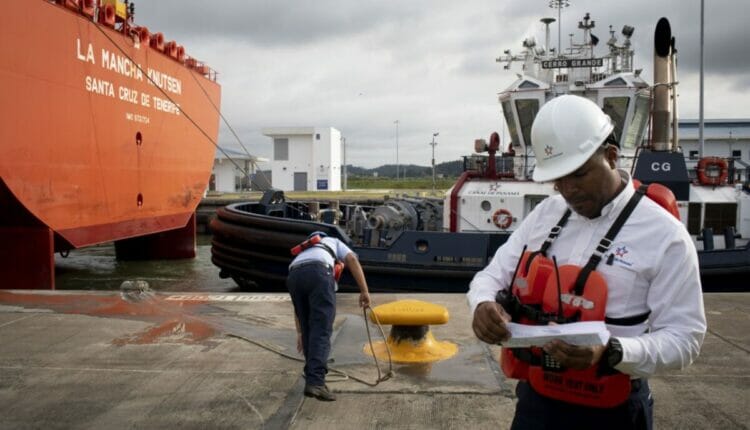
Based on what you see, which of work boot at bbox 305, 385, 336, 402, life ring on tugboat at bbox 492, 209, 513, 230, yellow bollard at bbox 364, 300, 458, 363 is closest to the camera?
work boot at bbox 305, 385, 336, 402

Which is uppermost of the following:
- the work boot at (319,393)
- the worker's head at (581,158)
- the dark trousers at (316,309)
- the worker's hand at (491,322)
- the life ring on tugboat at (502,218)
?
the worker's head at (581,158)

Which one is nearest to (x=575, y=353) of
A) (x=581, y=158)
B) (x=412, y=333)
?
(x=581, y=158)

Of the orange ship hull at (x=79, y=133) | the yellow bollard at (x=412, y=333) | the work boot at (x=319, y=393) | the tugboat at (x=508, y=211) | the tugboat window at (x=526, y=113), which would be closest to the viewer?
the work boot at (x=319, y=393)

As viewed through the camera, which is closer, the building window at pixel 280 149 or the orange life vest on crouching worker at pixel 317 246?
the orange life vest on crouching worker at pixel 317 246

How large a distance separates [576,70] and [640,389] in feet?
29.3

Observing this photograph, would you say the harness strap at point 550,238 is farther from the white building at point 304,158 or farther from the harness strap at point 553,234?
the white building at point 304,158

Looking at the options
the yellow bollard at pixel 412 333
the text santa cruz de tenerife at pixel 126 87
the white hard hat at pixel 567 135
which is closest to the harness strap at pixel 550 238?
the white hard hat at pixel 567 135

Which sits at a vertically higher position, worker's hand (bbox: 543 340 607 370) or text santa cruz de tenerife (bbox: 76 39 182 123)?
text santa cruz de tenerife (bbox: 76 39 182 123)

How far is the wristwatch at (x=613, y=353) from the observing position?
149 centimetres

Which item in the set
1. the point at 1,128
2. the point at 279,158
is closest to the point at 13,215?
the point at 1,128

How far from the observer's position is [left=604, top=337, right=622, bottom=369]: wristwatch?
58.6 inches

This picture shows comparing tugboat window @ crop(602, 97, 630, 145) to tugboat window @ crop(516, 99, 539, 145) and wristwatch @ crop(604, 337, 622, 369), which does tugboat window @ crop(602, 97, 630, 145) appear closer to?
tugboat window @ crop(516, 99, 539, 145)

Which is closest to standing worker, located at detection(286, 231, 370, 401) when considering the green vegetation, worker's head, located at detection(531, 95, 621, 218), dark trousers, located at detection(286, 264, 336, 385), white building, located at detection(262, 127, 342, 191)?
dark trousers, located at detection(286, 264, 336, 385)

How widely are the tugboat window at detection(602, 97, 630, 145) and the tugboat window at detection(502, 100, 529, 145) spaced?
131 cm
